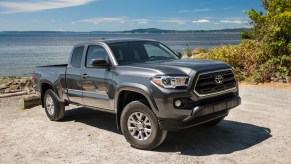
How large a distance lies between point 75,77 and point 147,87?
94.3 inches

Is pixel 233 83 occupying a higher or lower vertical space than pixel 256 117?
higher

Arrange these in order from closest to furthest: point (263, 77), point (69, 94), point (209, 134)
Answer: point (209, 134) → point (69, 94) → point (263, 77)

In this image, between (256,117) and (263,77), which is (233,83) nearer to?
(256,117)

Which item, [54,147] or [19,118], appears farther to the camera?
[19,118]

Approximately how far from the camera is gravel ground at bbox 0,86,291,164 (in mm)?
5855

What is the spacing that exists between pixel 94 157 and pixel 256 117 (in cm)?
422

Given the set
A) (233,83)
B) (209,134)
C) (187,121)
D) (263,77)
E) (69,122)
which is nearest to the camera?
(187,121)

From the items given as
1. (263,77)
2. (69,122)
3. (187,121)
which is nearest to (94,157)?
(187,121)

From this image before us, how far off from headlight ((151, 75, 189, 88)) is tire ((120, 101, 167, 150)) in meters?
0.50

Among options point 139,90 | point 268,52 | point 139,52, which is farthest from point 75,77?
point 268,52

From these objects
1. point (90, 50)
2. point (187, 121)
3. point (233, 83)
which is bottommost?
point (187, 121)

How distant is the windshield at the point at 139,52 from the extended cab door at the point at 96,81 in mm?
251

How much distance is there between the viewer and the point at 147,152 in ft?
20.0

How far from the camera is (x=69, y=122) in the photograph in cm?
882
